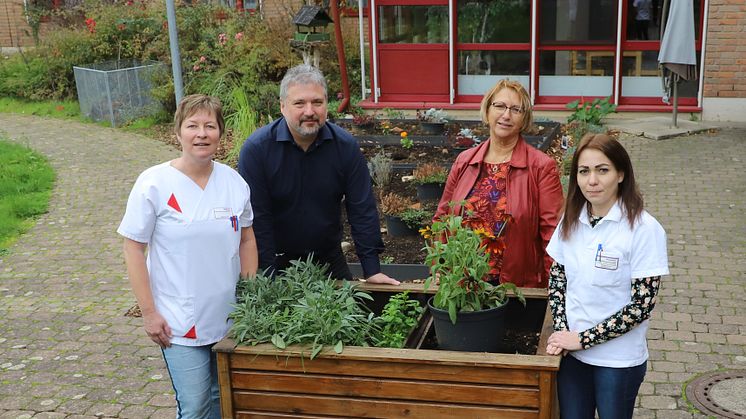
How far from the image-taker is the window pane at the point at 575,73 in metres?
14.1

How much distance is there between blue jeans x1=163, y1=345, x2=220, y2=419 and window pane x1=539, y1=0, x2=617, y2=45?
11796mm

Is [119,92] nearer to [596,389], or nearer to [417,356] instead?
[417,356]

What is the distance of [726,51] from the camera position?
1286cm

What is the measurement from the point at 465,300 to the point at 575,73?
11.7 metres

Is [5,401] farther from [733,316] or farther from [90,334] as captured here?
[733,316]

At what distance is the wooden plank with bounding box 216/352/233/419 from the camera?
10.6ft

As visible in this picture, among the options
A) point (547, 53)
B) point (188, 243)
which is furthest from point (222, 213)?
point (547, 53)

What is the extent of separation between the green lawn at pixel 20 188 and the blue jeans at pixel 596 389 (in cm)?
698

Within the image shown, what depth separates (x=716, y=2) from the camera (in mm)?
12727

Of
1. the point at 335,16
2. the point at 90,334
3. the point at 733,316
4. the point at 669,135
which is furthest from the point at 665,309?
the point at 335,16

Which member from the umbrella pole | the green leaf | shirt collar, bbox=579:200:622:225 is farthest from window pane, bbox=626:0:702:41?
the green leaf

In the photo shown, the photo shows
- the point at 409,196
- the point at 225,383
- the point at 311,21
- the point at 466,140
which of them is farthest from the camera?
the point at 311,21

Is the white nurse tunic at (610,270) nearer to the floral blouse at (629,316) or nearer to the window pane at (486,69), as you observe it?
the floral blouse at (629,316)

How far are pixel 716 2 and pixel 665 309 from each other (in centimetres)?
A: 826
